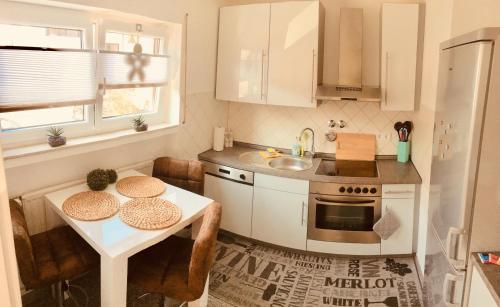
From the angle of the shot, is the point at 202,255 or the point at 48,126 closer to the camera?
the point at 202,255

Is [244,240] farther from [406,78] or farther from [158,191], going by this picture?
[406,78]

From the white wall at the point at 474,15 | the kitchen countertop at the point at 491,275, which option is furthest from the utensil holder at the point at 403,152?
the kitchen countertop at the point at 491,275

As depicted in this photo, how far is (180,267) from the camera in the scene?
7.18ft

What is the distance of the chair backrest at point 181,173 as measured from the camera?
114 inches

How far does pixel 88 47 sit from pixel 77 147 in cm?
69

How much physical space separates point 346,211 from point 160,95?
186 centimetres

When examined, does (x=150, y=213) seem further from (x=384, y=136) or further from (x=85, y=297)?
(x=384, y=136)

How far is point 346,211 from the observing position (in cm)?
311

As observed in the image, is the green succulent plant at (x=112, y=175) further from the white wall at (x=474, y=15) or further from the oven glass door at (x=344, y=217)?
the white wall at (x=474, y=15)

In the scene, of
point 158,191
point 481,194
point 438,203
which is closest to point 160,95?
point 158,191

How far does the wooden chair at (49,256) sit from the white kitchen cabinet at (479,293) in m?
1.97

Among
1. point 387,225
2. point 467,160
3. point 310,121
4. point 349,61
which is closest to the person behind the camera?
point 467,160

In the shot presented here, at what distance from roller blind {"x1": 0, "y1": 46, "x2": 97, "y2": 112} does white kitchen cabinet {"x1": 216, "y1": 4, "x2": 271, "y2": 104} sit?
1347 millimetres

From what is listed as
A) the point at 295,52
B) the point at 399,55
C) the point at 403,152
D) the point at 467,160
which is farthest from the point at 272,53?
the point at 467,160
